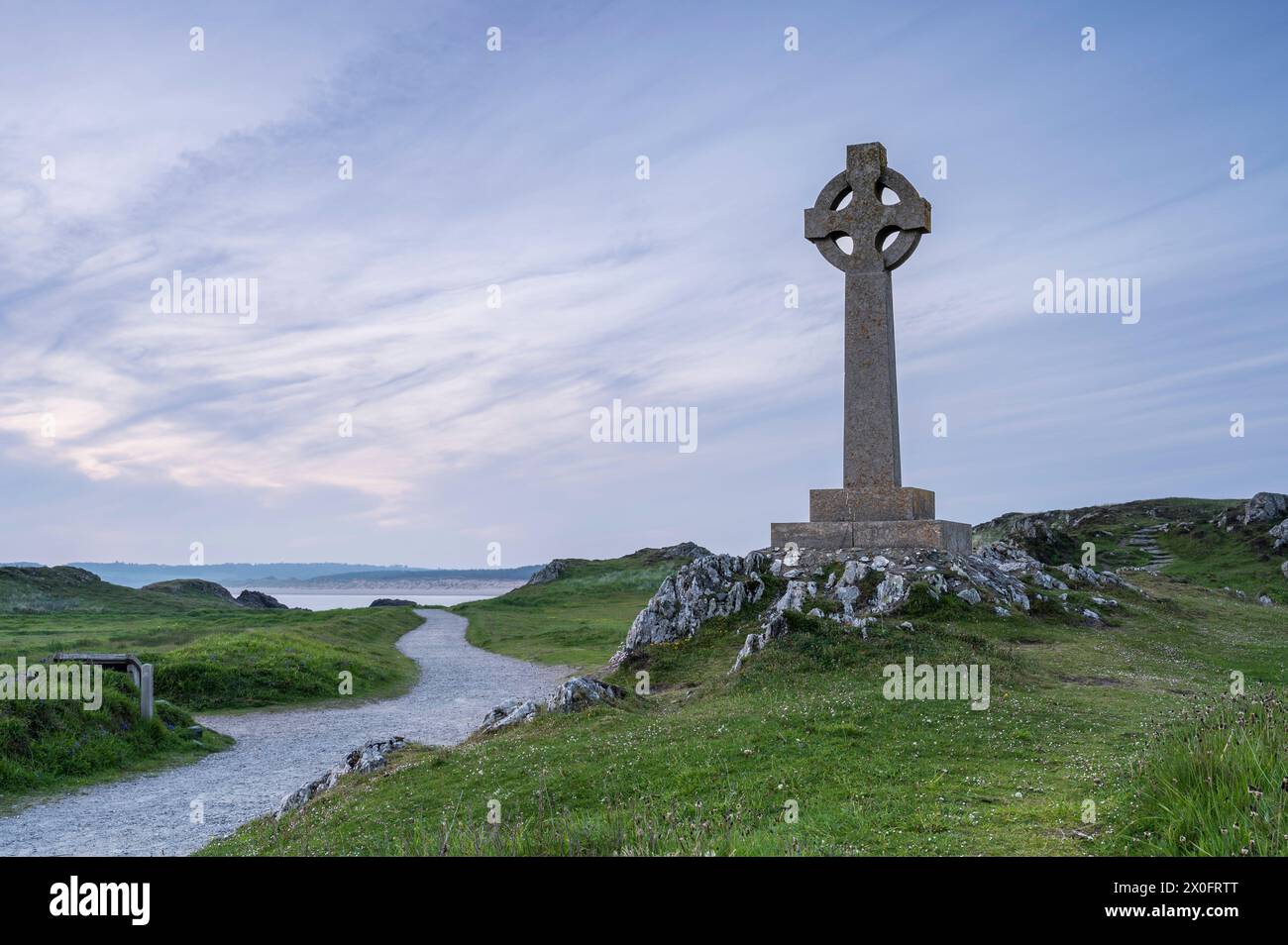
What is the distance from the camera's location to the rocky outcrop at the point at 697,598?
33.0 m

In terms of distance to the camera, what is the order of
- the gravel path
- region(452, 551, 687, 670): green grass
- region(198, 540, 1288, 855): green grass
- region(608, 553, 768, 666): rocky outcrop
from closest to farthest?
region(198, 540, 1288, 855): green grass
the gravel path
region(608, 553, 768, 666): rocky outcrop
region(452, 551, 687, 670): green grass

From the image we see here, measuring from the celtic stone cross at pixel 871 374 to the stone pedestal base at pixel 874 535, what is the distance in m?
0.04

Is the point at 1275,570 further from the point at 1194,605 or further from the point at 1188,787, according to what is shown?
the point at 1188,787

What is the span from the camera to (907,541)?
110ft

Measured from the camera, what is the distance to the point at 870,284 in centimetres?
3400

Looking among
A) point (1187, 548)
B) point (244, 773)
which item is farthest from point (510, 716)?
point (1187, 548)

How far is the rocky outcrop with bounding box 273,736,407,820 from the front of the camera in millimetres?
20344

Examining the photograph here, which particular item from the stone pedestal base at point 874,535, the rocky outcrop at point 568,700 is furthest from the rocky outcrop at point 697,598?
the rocky outcrop at point 568,700

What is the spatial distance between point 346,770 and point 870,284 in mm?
23754

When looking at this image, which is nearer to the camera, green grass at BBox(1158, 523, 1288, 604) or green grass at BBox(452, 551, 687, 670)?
green grass at BBox(1158, 523, 1288, 604)

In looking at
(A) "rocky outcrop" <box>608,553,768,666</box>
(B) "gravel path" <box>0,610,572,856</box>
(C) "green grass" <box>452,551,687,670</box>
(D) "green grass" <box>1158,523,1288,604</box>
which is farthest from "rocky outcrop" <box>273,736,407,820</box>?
(D) "green grass" <box>1158,523,1288,604</box>

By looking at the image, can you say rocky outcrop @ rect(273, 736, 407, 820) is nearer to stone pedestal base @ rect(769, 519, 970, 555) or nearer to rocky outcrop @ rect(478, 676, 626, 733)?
rocky outcrop @ rect(478, 676, 626, 733)

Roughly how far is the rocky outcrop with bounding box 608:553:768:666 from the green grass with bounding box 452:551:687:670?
44.5ft

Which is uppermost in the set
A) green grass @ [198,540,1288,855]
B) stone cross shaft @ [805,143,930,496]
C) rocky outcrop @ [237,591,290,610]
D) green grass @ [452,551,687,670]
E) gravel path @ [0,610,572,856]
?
stone cross shaft @ [805,143,930,496]
